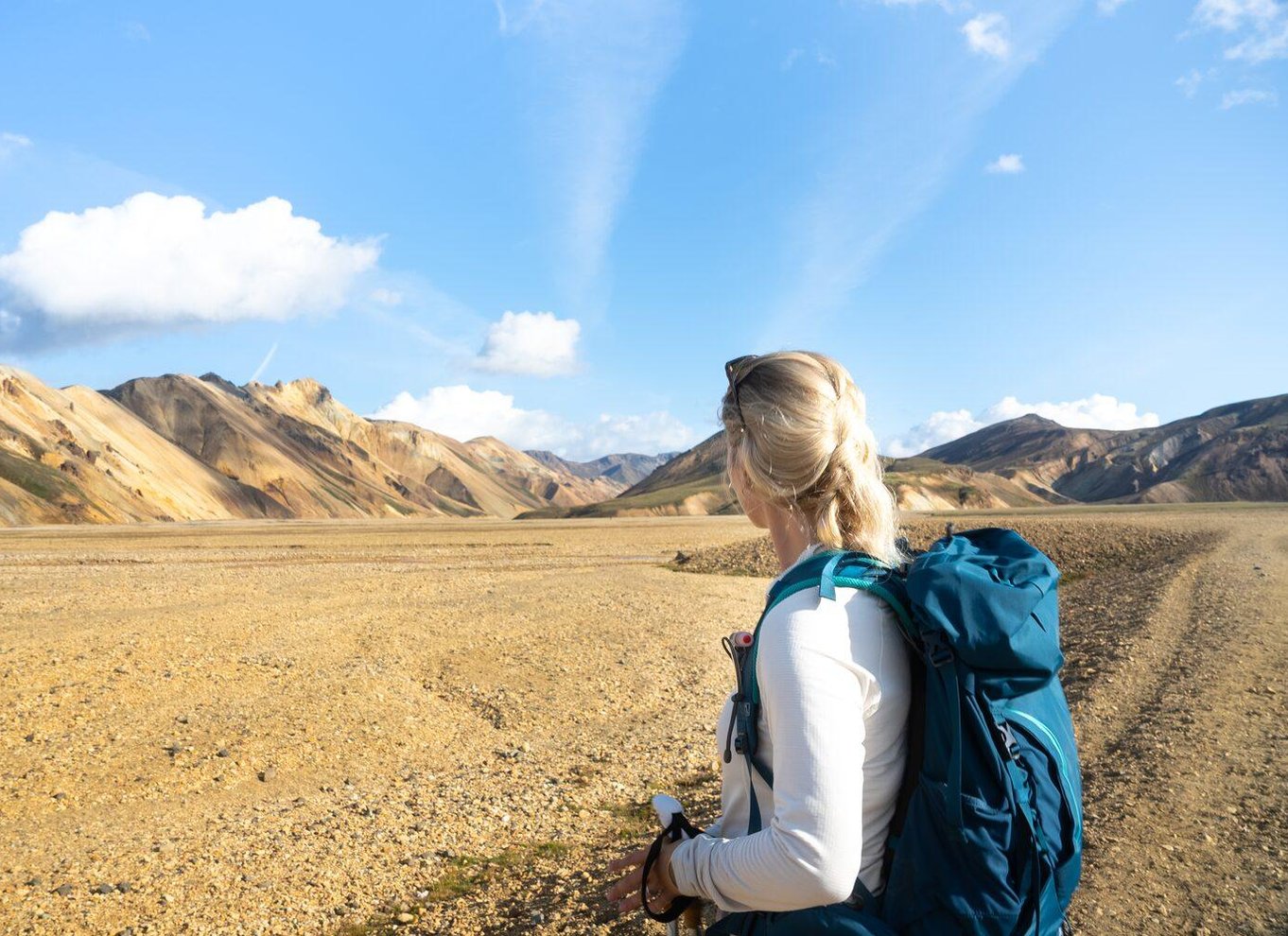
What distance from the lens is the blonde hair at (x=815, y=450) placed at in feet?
7.07

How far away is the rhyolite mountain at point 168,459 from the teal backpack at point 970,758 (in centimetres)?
9361

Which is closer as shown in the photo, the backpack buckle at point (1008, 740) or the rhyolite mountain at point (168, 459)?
the backpack buckle at point (1008, 740)

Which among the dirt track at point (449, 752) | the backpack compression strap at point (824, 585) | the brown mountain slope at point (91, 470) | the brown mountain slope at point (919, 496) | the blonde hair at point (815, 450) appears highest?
the brown mountain slope at point (91, 470)

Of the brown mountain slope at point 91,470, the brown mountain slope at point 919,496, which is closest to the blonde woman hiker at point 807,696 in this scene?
the brown mountain slope at point 91,470

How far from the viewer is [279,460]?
15488cm

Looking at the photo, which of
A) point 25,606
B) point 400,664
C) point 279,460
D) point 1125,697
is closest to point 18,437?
point 279,460

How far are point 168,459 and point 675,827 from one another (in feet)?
472

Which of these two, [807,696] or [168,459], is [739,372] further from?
[168,459]

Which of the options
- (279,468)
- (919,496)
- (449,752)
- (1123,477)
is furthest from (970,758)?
(1123,477)

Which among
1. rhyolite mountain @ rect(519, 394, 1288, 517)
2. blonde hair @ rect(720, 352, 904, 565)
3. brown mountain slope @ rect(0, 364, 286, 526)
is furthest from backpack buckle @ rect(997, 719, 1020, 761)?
brown mountain slope @ rect(0, 364, 286, 526)

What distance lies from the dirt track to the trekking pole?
132 inches

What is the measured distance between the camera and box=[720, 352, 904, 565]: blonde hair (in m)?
2.16

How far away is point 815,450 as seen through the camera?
2146 millimetres

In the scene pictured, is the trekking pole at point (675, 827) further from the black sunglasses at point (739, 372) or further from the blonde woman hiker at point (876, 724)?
the black sunglasses at point (739, 372)
